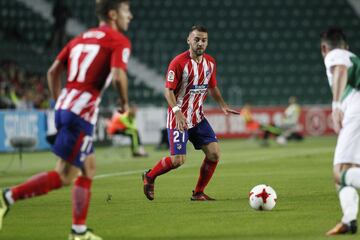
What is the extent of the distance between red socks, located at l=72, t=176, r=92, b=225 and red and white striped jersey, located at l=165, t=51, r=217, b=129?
4014mm

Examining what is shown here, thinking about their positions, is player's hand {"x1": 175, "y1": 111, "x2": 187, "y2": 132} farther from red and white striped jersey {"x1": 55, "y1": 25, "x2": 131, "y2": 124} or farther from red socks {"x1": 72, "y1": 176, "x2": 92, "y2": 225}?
red socks {"x1": 72, "y1": 176, "x2": 92, "y2": 225}

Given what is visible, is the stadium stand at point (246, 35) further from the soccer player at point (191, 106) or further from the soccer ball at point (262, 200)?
the soccer ball at point (262, 200)

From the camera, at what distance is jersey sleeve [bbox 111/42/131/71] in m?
7.23

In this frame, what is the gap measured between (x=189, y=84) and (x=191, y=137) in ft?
2.31

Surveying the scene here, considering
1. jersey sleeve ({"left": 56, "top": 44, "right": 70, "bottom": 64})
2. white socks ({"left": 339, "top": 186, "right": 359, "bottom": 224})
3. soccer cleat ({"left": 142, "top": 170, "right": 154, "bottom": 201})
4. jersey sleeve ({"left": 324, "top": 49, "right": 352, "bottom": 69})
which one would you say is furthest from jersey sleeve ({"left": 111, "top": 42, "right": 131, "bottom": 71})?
soccer cleat ({"left": 142, "top": 170, "right": 154, "bottom": 201})

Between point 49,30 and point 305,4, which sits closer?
point 49,30

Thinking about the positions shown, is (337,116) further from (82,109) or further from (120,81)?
(82,109)

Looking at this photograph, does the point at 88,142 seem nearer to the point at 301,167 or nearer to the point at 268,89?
the point at 301,167

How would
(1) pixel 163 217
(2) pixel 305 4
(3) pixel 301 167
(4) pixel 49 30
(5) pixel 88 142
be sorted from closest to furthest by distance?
(5) pixel 88 142
(1) pixel 163 217
(3) pixel 301 167
(4) pixel 49 30
(2) pixel 305 4

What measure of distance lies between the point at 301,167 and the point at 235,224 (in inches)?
388

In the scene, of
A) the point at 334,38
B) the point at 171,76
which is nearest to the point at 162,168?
the point at 171,76

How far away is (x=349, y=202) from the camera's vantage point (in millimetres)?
7504

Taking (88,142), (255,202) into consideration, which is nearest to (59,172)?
(88,142)

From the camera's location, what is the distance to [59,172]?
7488mm
